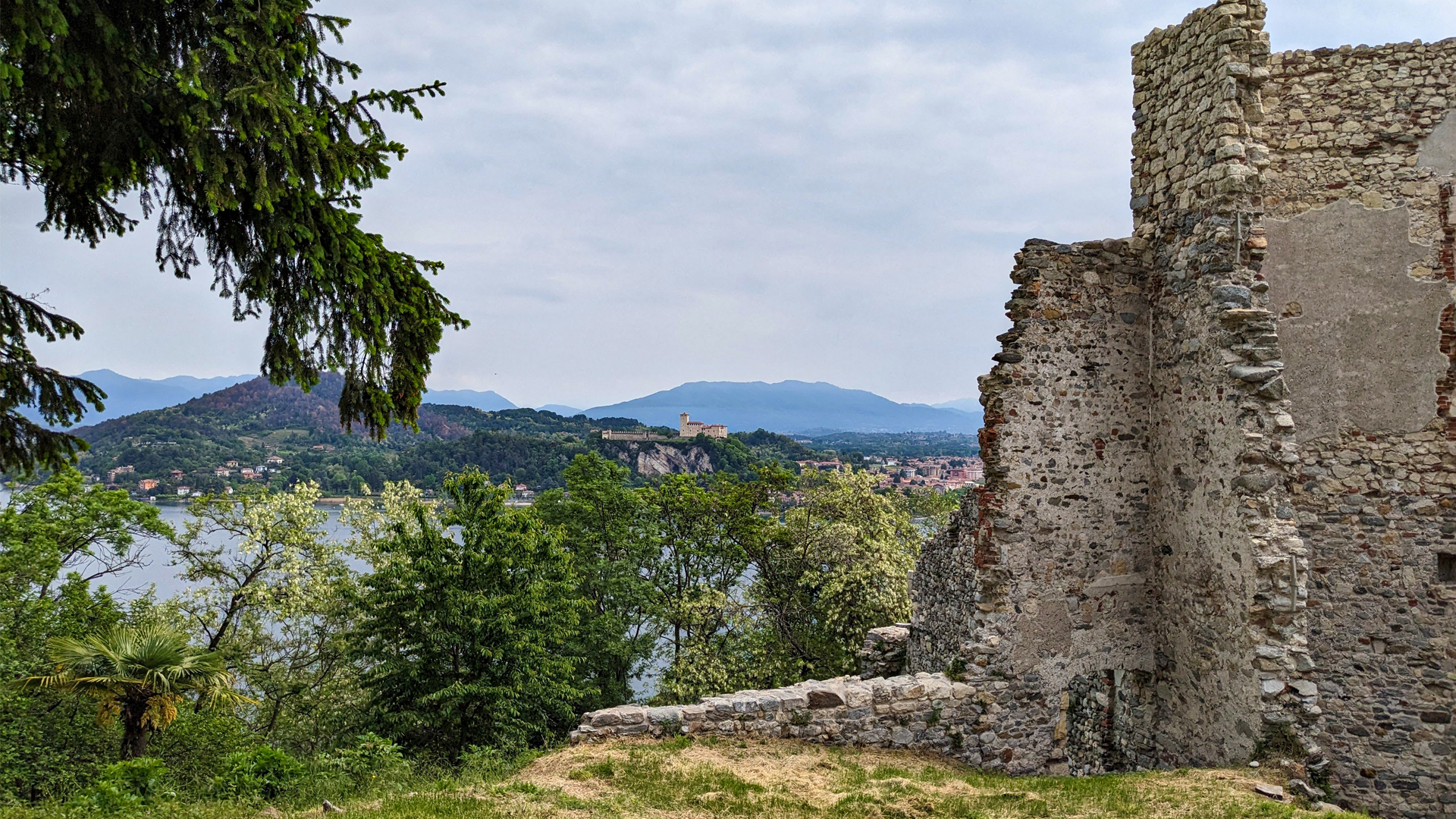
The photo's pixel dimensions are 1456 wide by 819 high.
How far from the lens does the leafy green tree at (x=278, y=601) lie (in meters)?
20.4

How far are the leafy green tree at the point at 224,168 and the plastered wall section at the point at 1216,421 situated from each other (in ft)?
24.7

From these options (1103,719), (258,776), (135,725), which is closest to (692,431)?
(135,725)

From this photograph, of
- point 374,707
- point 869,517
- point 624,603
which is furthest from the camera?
point 624,603

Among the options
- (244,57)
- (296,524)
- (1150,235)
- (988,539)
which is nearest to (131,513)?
(296,524)

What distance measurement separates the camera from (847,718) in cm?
859

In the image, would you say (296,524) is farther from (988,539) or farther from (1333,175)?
(1333,175)

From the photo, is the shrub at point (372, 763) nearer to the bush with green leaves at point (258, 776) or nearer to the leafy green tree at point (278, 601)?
the bush with green leaves at point (258, 776)

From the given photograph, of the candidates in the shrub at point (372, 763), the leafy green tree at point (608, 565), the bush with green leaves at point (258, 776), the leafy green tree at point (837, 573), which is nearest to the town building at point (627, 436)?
the leafy green tree at point (608, 565)

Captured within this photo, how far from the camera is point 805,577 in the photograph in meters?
20.8

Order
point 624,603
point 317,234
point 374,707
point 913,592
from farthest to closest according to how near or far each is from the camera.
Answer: point 624,603
point 374,707
point 913,592
point 317,234

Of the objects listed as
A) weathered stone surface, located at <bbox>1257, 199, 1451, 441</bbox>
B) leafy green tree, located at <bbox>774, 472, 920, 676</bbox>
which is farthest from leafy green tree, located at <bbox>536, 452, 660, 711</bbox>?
weathered stone surface, located at <bbox>1257, 199, 1451, 441</bbox>

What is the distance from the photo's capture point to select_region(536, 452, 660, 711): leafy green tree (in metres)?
24.4

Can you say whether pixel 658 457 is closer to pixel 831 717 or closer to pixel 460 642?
pixel 460 642

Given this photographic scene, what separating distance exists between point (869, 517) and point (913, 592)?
10540 millimetres
